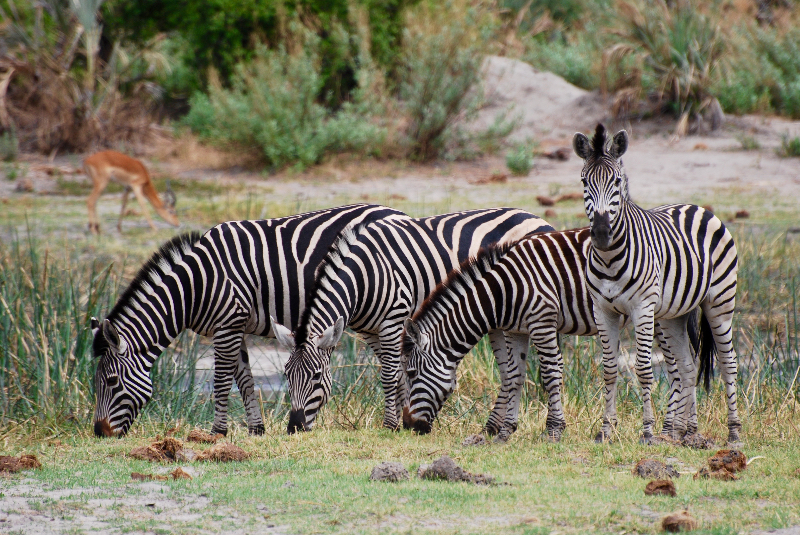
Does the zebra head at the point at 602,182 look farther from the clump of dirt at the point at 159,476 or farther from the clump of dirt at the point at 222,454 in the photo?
the clump of dirt at the point at 159,476

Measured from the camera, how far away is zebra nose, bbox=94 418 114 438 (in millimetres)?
6438

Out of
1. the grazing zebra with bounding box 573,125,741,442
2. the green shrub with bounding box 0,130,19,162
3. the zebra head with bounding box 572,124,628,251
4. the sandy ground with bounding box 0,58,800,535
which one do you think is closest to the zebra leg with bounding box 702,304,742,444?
the grazing zebra with bounding box 573,125,741,442

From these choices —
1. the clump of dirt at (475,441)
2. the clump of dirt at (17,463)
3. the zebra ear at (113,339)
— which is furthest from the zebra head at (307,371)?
the clump of dirt at (17,463)

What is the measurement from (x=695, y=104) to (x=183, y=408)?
13.7m

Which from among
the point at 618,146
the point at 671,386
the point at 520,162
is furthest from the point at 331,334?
the point at 520,162

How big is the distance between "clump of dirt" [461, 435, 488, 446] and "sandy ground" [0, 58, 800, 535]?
12.4 ft

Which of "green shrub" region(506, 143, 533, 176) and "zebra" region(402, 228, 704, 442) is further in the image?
"green shrub" region(506, 143, 533, 176)

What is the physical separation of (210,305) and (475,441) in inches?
84.2

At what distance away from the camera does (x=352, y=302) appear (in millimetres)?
6496

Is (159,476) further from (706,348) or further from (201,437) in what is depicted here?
(706,348)

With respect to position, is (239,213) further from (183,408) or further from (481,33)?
(481,33)

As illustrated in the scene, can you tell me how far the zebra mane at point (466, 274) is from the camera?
6289mm

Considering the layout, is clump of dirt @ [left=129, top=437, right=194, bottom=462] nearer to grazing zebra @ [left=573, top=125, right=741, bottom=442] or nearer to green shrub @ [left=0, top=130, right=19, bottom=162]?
grazing zebra @ [left=573, top=125, right=741, bottom=442]

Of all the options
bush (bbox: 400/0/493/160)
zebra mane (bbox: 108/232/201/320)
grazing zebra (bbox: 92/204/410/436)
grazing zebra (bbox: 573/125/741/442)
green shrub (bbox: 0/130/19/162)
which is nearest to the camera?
grazing zebra (bbox: 573/125/741/442)
